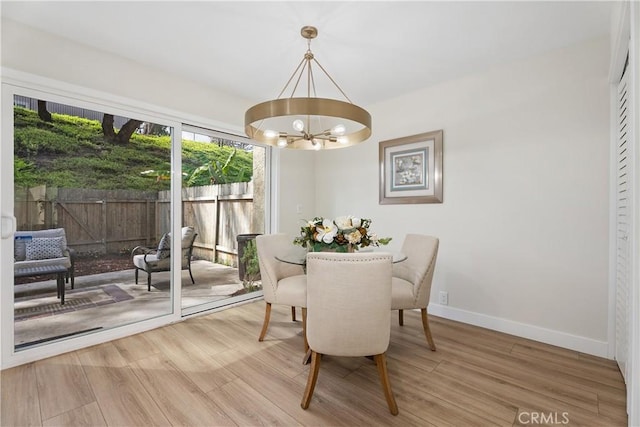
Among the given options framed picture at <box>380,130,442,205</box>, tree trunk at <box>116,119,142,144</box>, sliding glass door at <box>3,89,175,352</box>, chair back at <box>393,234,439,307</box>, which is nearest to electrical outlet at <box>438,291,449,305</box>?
chair back at <box>393,234,439,307</box>

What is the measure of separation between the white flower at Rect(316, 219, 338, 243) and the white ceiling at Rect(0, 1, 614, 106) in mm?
1465

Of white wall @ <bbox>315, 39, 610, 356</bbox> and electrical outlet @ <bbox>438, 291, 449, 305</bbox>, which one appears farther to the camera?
electrical outlet @ <bbox>438, 291, 449, 305</bbox>

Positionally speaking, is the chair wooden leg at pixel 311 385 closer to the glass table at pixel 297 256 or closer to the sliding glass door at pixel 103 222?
the glass table at pixel 297 256

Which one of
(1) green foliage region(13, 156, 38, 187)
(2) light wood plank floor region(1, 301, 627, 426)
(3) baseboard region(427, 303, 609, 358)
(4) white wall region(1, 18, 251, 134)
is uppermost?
(4) white wall region(1, 18, 251, 134)

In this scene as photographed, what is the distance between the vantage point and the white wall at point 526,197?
2.22 m

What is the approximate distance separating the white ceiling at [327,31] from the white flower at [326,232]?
4.81 ft

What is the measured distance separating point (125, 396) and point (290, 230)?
252 centimetres

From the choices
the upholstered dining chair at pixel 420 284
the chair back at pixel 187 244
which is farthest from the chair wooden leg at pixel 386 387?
the chair back at pixel 187 244

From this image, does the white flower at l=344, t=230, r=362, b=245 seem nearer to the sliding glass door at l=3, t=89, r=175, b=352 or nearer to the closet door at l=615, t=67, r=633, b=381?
the closet door at l=615, t=67, r=633, b=381

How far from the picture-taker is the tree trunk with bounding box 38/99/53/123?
2189 millimetres

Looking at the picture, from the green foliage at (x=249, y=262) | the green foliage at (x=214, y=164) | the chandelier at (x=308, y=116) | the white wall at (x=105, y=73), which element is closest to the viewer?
the chandelier at (x=308, y=116)

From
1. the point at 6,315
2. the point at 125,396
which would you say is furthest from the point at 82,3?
the point at 125,396

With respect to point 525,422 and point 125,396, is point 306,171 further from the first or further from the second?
point 525,422

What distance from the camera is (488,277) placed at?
107 inches
